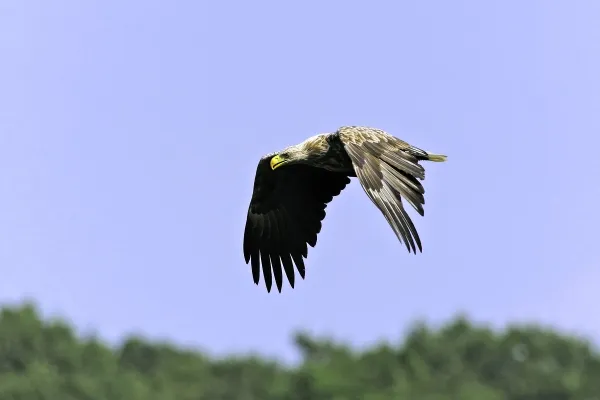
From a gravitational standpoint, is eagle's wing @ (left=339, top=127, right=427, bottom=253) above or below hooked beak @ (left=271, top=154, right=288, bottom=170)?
below

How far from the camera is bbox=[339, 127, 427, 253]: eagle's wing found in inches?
992

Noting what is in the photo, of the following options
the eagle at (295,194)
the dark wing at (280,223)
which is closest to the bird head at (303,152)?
the eagle at (295,194)

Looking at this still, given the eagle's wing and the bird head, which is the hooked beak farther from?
the eagle's wing

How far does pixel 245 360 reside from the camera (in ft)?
332

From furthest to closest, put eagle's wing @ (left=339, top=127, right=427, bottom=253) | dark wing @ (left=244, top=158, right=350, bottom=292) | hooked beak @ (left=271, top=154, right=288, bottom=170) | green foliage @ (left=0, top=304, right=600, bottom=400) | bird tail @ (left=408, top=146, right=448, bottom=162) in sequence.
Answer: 1. green foliage @ (left=0, top=304, right=600, bottom=400)
2. dark wing @ (left=244, top=158, right=350, bottom=292)
3. hooked beak @ (left=271, top=154, right=288, bottom=170)
4. bird tail @ (left=408, top=146, right=448, bottom=162)
5. eagle's wing @ (left=339, top=127, right=427, bottom=253)

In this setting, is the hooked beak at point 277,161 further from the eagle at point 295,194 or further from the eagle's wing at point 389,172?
the eagle's wing at point 389,172

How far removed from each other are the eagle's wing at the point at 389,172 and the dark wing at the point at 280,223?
353cm

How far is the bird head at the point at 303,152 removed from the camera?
28641 millimetres

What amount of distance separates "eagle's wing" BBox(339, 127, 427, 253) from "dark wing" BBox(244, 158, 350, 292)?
353 cm

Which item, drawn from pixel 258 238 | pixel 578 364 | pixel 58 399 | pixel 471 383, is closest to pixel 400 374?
pixel 471 383

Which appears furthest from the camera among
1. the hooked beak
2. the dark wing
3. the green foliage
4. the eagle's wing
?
the green foliage

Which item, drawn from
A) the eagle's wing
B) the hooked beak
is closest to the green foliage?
the hooked beak

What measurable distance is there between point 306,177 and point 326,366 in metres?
62.6

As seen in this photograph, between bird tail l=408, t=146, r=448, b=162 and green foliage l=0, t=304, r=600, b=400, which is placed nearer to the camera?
bird tail l=408, t=146, r=448, b=162
